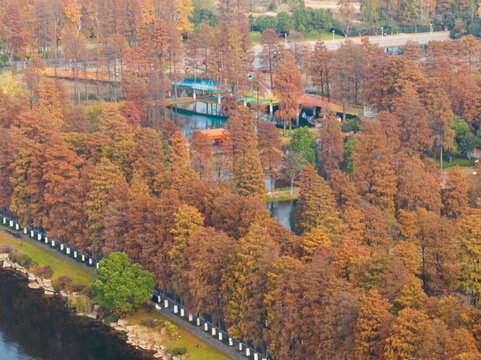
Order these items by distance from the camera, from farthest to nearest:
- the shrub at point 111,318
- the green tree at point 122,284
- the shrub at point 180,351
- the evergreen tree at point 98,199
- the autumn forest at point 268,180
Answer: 1. the evergreen tree at point 98,199
2. the shrub at point 111,318
3. the green tree at point 122,284
4. the shrub at point 180,351
5. the autumn forest at point 268,180

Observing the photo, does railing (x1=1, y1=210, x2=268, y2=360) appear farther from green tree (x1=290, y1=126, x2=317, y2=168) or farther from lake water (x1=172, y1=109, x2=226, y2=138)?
lake water (x1=172, y1=109, x2=226, y2=138)

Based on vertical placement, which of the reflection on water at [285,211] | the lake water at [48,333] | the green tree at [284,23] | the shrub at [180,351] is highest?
the green tree at [284,23]

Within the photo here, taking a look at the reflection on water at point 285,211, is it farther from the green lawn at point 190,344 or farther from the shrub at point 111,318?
the shrub at point 111,318

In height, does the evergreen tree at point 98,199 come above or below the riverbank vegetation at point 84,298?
above

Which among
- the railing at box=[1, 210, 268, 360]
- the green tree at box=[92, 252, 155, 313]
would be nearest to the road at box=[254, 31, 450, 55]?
the railing at box=[1, 210, 268, 360]

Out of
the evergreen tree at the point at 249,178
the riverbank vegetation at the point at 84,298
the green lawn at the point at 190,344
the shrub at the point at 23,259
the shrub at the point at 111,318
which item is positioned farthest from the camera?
the evergreen tree at the point at 249,178

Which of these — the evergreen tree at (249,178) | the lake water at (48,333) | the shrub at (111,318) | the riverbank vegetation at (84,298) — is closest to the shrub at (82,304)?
the riverbank vegetation at (84,298)

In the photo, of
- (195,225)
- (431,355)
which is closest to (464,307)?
(431,355)

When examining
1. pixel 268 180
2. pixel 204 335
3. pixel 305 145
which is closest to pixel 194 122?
pixel 268 180
